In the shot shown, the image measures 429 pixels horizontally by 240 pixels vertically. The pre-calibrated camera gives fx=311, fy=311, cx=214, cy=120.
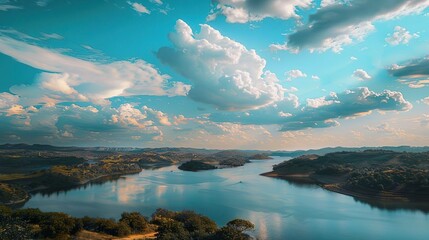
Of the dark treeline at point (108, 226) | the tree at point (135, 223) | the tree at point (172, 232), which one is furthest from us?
the tree at point (135, 223)

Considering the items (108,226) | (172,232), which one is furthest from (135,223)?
(172,232)

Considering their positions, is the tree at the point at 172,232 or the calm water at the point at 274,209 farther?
the calm water at the point at 274,209

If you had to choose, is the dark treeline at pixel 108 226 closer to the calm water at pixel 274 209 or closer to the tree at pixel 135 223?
the tree at pixel 135 223

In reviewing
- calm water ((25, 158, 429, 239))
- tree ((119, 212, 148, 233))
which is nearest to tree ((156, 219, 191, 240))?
tree ((119, 212, 148, 233))

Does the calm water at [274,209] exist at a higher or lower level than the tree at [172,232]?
lower

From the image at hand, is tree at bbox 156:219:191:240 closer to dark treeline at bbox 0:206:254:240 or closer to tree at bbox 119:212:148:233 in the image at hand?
dark treeline at bbox 0:206:254:240

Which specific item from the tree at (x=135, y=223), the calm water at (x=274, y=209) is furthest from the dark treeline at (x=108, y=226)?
the calm water at (x=274, y=209)

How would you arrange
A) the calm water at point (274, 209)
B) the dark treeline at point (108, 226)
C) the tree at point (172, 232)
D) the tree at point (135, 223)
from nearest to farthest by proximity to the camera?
the tree at point (172, 232), the dark treeline at point (108, 226), the tree at point (135, 223), the calm water at point (274, 209)
